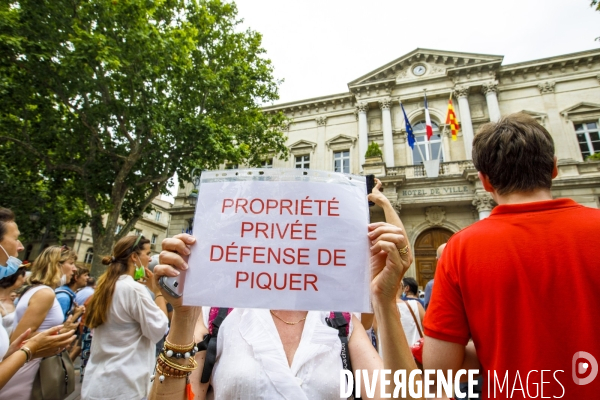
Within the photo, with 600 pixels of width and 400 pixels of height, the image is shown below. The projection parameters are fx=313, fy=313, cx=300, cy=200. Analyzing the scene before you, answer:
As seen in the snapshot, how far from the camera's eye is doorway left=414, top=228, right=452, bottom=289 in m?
13.9

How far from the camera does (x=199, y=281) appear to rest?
1.32 metres

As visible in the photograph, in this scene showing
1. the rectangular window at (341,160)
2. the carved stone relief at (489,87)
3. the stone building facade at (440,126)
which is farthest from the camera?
the rectangular window at (341,160)

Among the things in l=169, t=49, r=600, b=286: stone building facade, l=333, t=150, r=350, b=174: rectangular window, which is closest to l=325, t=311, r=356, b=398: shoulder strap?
l=169, t=49, r=600, b=286: stone building facade

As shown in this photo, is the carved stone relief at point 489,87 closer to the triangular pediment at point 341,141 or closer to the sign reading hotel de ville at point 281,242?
the triangular pediment at point 341,141

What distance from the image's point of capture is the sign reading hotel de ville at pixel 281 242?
1.30 metres

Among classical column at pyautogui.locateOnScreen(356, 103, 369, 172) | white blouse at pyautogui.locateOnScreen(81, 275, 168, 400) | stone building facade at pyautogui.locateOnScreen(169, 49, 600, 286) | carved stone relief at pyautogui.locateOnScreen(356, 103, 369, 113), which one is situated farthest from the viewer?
carved stone relief at pyautogui.locateOnScreen(356, 103, 369, 113)

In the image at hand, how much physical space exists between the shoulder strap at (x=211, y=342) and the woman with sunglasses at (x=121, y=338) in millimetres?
1403

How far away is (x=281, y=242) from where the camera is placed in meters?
1.37

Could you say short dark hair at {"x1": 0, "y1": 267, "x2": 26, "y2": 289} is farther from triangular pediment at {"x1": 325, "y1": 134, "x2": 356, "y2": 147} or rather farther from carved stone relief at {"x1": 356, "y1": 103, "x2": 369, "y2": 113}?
carved stone relief at {"x1": 356, "y1": 103, "x2": 369, "y2": 113}

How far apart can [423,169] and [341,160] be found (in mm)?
4916

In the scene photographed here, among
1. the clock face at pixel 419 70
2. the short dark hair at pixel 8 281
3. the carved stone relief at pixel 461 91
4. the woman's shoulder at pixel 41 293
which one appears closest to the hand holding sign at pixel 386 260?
the woman's shoulder at pixel 41 293

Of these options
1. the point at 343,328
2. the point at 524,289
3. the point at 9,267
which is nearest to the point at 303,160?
the point at 9,267

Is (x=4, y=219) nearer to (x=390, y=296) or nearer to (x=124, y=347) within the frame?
(x=124, y=347)

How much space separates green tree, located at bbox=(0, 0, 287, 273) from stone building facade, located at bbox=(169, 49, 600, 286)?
4.52 m
